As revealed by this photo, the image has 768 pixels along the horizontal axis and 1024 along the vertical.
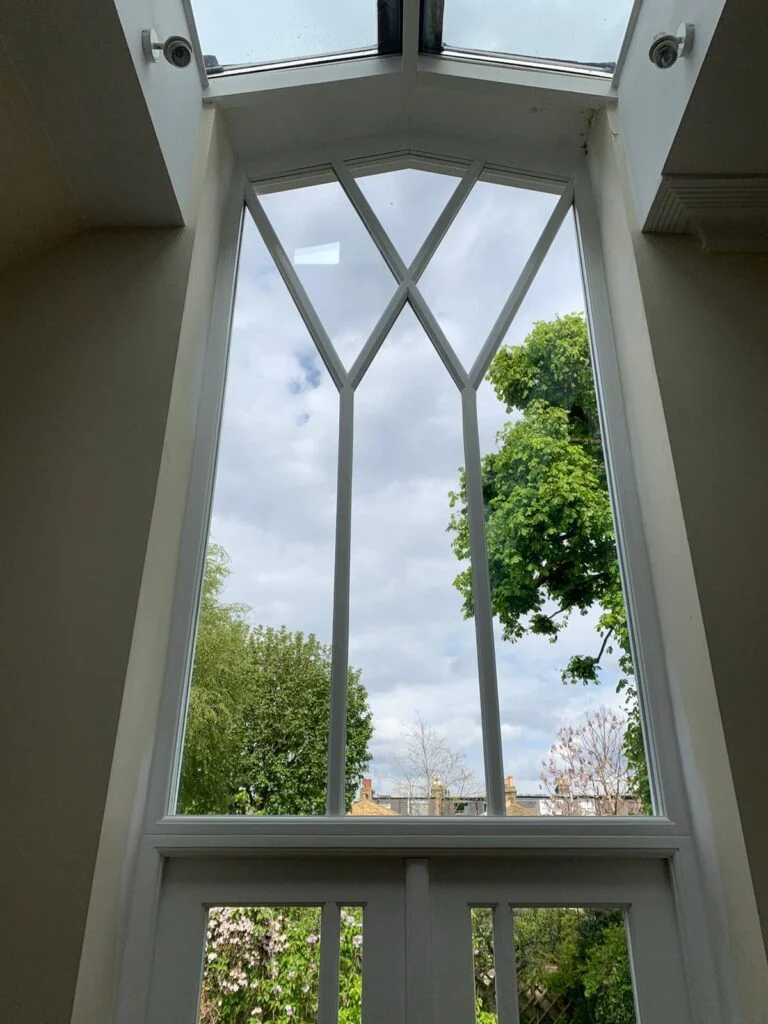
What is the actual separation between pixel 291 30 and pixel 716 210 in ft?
4.56

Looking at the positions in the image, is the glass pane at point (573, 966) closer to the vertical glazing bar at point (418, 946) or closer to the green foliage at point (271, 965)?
the vertical glazing bar at point (418, 946)

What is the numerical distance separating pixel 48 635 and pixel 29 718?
16 centimetres

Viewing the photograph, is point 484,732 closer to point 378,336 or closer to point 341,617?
point 341,617

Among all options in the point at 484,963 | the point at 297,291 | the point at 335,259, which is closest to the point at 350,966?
the point at 484,963

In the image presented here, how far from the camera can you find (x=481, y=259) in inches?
85.7

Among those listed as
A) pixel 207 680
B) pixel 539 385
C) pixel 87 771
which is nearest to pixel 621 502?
pixel 539 385

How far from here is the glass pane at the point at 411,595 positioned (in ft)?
5.14

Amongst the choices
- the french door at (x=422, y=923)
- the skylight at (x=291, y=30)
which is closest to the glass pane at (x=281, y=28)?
the skylight at (x=291, y=30)

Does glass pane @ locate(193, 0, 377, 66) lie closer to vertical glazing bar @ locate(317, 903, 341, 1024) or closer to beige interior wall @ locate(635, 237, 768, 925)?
beige interior wall @ locate(635, 237, 768, 925)

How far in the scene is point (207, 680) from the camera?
64.2 inches

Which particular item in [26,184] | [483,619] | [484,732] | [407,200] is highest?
[407,200]

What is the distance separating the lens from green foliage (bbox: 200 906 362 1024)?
135 centimetres

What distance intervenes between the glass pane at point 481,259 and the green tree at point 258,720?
1.01m

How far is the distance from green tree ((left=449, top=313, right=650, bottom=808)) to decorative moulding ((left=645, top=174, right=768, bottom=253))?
1.33 ft
